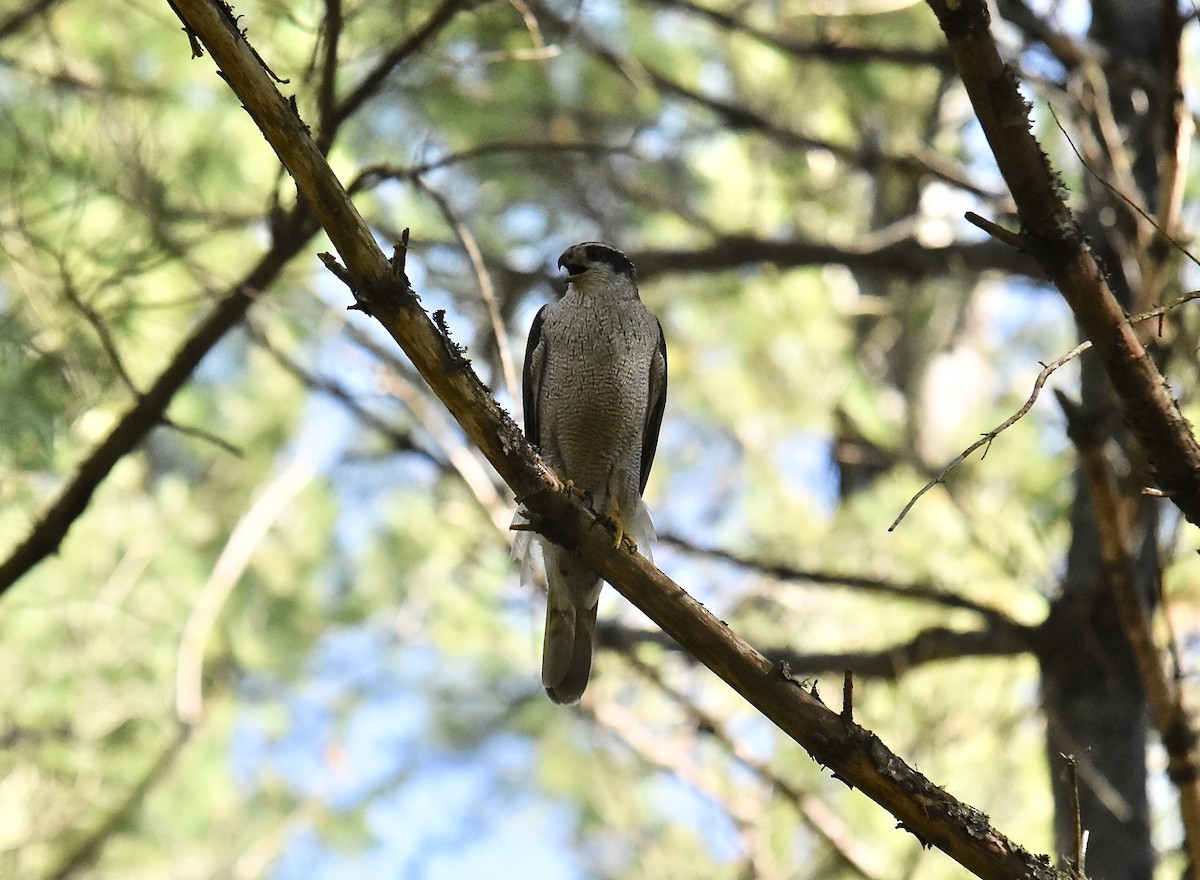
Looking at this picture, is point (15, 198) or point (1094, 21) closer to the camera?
point (15, 198)

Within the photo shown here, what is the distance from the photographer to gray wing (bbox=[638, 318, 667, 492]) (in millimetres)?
4883

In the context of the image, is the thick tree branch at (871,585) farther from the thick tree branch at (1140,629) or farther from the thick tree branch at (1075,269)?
the thick tree branch at (1075,269)

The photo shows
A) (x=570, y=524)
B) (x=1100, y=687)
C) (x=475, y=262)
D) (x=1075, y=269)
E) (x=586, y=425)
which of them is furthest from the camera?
(x=1100, y=687)

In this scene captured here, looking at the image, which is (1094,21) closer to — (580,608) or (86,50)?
(580,608)

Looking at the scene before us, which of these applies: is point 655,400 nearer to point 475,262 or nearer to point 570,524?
point 475,262

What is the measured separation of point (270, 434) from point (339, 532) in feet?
3.78

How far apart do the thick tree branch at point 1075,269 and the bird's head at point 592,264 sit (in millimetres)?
1984

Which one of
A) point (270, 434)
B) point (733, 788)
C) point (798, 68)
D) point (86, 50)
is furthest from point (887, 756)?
point (270, 434)

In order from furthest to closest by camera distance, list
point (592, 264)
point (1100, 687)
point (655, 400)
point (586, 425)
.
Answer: point (1100, 687)
point (655, 400)
point (592, 264)
point (586, 425)

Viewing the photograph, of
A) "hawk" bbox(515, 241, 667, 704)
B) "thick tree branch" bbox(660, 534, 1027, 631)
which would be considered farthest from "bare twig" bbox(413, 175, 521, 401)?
"thick tree branch" bbox(660, 534, 1027, 631)

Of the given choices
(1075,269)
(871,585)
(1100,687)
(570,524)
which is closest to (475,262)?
(570,524)

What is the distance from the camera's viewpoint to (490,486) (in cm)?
605

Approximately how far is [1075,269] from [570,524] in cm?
140

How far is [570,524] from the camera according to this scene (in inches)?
131
